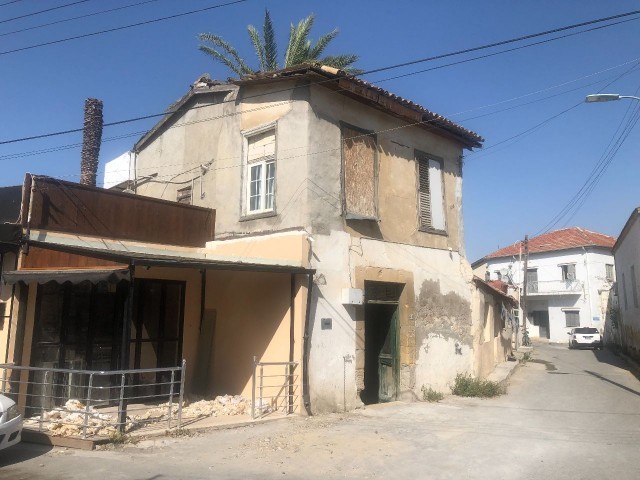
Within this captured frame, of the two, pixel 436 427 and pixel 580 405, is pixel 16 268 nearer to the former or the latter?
pixel 436 427

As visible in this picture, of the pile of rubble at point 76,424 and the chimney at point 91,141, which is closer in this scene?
the pile of rubble at point 76,424

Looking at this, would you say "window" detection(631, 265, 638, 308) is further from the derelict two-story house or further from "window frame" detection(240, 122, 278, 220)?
"window frame" detection(240, 122, 278, 220)

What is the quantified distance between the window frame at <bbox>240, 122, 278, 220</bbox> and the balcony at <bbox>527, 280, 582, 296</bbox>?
1489 inches

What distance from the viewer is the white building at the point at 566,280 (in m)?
40.8

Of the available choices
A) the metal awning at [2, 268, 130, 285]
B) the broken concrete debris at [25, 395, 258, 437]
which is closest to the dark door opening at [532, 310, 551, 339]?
the broken concrete debris at [25, 395, 258, 437]

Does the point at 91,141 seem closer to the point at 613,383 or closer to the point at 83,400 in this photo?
the point at 83,400

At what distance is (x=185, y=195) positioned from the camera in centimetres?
1337

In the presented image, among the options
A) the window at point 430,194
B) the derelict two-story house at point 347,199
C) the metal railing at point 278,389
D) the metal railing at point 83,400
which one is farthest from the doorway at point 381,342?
the metal railing at point 83,400

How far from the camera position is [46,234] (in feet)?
30.0

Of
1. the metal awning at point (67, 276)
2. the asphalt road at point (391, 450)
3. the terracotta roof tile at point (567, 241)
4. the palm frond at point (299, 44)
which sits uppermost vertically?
the palm frond at point (299, 44)

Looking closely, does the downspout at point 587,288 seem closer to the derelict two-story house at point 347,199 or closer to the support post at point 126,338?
the derelict two-story house at point 347,199

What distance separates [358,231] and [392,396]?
158 inches

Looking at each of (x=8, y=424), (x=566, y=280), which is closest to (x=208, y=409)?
(x=8, y=424)

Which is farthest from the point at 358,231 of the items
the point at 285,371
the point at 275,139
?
the point at 285,371
